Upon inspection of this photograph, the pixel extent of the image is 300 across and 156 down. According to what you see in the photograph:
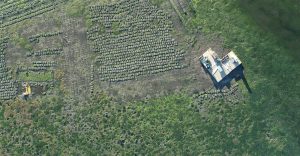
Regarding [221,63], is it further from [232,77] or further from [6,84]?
[6,84]

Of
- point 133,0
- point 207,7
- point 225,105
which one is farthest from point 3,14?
point 225,105

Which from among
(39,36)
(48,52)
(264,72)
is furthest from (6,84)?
(264,72)

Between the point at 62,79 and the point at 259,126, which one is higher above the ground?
the point at 62,79

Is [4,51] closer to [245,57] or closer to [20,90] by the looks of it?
[20,90]

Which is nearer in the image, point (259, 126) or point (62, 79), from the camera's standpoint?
point (259, 126)

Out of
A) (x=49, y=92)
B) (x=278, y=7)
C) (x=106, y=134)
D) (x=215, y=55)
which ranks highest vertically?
(x=278, y=7)
